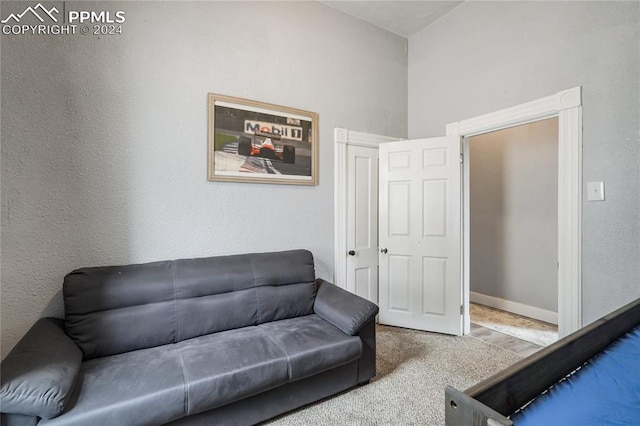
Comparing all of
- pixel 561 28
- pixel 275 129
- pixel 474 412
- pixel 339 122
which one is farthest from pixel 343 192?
pixel 474 412

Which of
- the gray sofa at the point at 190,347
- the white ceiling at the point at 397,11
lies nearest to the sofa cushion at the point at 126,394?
the gray sofa at the point at 190,347

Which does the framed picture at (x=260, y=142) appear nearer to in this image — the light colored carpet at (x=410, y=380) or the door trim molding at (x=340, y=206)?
the door trim molding at (x=340, y=206)

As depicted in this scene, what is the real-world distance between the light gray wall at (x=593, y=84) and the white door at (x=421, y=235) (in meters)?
0.70

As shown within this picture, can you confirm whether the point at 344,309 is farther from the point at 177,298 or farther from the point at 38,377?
the point at 38,377

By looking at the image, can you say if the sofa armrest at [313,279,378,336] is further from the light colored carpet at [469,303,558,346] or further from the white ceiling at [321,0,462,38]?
the white ceiling at [321,0,462,38]

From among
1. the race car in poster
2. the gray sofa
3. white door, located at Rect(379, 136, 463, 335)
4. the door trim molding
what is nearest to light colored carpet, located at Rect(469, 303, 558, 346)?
white door, located at Rect(379, 136, 463, 335)

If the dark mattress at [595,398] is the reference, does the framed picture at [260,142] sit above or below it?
above

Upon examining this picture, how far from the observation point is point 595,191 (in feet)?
6.82

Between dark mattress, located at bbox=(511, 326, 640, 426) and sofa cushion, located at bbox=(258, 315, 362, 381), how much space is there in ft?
3.52

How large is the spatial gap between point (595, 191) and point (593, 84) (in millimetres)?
792

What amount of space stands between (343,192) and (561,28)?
7.29ft

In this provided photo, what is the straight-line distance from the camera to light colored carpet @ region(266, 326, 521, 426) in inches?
68.8

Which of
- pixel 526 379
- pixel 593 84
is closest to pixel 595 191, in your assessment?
pixel 593 84

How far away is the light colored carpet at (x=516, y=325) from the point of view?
2.88m
